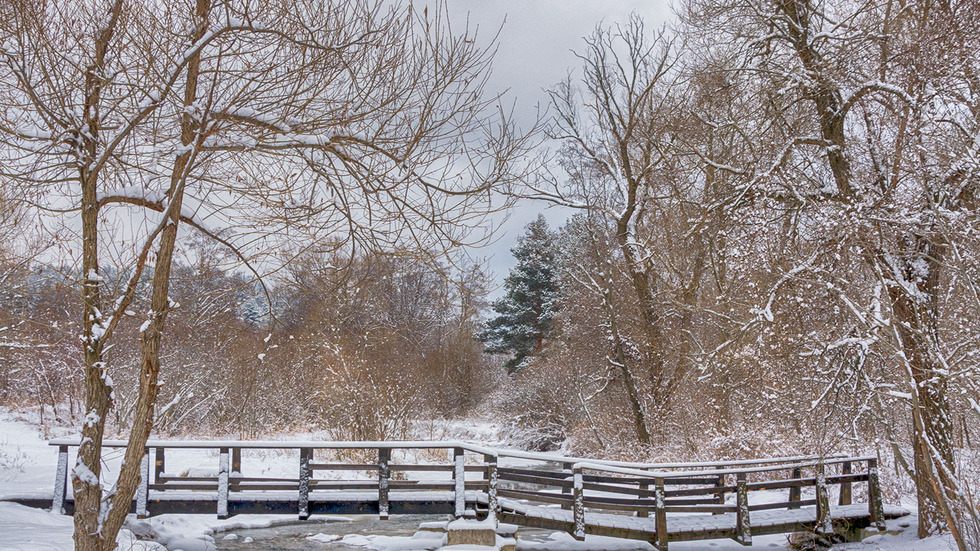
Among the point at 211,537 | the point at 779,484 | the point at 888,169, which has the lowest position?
the point at 211,537

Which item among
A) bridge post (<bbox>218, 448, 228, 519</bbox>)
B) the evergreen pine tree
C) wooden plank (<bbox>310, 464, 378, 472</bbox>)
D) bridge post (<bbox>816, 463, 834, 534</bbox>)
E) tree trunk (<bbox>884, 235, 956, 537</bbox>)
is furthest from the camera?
the evergreen pine tree

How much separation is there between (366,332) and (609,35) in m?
9.80

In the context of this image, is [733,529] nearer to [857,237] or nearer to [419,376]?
[857,237]

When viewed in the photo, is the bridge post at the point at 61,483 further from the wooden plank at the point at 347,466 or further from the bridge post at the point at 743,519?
the bridge post at the point at 743,519

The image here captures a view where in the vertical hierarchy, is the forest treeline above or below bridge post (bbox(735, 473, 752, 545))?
above

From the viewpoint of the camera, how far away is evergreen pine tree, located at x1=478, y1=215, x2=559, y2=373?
1316 inches

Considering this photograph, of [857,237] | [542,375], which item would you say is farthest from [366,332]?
[857,237]

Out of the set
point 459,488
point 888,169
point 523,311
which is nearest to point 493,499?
point 459,488

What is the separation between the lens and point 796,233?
935 centimetres

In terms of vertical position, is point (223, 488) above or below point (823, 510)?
above

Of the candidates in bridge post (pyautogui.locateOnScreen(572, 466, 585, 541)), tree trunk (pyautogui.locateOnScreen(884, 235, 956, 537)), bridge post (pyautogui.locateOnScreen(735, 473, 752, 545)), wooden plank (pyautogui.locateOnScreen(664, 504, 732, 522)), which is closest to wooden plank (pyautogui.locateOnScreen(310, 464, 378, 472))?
bridge post (pyautogui.locateOnScreen(572, 466, 585, 541))

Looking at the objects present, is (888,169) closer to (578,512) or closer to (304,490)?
(578,512)

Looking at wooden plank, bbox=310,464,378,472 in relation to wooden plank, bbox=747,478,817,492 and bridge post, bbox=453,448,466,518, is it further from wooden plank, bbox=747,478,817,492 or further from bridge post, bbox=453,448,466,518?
wooden plank, bbox=747,478,817,492

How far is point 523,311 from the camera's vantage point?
3381cm
